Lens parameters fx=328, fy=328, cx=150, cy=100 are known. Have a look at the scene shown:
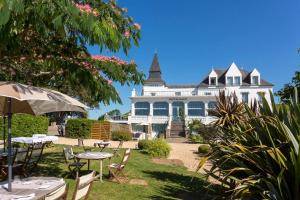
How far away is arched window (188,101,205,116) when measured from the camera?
5028cm

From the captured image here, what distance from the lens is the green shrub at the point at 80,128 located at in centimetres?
3050

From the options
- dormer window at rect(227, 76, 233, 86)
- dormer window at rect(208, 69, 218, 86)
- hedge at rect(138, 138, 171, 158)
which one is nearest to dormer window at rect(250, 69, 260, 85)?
dormer window at rect(227, 76, 233, 86)

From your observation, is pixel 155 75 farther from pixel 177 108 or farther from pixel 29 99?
pixel 29 99

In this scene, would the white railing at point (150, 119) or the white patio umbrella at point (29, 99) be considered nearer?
the white patio umbrella at point (29, 99)

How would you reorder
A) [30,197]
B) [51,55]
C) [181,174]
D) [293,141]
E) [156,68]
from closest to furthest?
[30,197] < [293,141] < [51,55] < [181,174] < [156,68]

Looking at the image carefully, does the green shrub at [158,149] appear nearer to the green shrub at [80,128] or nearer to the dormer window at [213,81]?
the green shrub at [80,128]

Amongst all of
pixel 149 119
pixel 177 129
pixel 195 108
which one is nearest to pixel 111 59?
pixel 177 129

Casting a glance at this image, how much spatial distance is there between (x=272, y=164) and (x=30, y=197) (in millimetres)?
Answer: 3849

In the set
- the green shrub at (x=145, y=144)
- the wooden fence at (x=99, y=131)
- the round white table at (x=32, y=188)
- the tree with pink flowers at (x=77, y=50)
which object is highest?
the tree with pink flowers at (x=77, y=50)

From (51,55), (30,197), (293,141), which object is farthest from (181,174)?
(30,197)

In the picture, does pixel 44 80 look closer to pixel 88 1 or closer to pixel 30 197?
pixel 88 1

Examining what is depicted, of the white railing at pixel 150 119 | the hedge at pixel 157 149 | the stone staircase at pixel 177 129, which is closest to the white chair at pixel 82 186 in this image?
the hedge at pixel 157 149

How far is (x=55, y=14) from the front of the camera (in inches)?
155

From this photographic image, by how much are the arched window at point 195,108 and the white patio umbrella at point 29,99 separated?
43.8 m
